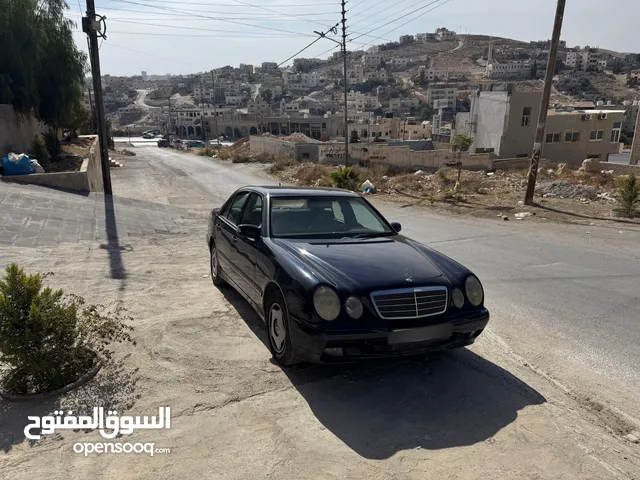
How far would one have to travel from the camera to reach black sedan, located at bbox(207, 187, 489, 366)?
11.6ft

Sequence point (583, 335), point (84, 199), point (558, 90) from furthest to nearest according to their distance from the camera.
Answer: point (558, 90) → point (84, 199) → point (583, 335)

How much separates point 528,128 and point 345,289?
50.6 meters

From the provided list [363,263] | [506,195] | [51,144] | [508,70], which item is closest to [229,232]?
[363,263]

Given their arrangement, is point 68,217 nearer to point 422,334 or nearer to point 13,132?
point 13,132

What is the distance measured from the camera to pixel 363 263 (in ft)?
13.1

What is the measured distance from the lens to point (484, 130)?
167 feet

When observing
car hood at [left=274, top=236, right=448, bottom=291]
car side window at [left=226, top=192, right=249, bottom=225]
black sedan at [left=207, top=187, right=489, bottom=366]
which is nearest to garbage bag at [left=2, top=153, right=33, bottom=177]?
car side window at [left=226, top=192, right=249, bottom=225]

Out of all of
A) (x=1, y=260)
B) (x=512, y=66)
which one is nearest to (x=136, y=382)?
(x=1, y=260)

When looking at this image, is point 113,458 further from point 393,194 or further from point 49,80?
point 49,80

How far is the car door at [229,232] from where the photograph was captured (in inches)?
217

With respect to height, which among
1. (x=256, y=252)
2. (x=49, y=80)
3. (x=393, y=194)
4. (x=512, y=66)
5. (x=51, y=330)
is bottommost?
(x=393, y=194)

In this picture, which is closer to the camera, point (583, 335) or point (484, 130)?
point (583, 335)

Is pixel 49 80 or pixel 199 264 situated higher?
pixel 49 80

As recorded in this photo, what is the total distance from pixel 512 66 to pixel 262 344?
20674 centimetres
